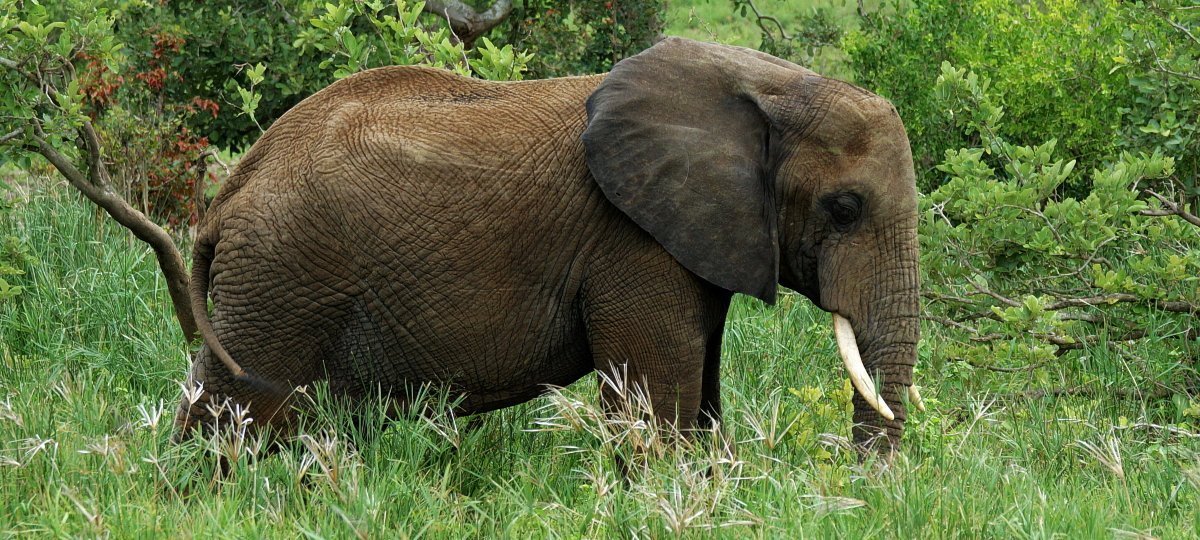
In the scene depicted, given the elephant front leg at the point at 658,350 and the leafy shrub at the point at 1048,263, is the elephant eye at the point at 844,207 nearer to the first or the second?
the elephant front leg at the point at 658,350

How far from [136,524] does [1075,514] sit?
271cm

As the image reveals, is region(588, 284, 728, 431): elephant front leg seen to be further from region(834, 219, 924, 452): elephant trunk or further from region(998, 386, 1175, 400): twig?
region(998, 386, 1175, 400): twig

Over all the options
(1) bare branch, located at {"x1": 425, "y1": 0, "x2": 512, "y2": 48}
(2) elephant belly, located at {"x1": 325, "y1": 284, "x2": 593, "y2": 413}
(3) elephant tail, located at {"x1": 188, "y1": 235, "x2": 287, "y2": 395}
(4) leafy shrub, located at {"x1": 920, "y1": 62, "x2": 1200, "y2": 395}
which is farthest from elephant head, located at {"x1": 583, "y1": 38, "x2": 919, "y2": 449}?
(1) bare branch, located at {"x1": 425, "y1": 0, "x2": 512, "y2": 48}

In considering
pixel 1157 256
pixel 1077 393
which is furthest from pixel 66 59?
pixel 1157 256

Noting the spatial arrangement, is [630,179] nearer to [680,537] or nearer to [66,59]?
[680,537]

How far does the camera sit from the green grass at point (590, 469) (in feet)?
13.9

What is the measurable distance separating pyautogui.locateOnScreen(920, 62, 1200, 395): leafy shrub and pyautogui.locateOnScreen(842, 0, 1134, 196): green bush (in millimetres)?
1375

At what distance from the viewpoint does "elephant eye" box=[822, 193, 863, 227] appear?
5.03 meters

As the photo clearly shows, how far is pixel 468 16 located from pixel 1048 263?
4.20 meters

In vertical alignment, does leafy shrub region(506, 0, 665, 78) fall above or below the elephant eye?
below

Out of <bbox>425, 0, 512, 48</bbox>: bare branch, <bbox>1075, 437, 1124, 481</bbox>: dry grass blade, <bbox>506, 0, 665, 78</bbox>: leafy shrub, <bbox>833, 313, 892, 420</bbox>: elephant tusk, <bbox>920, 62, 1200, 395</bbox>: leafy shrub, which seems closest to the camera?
<bbox>1075, 437, 1124, 481</bbox>: dry grass blade

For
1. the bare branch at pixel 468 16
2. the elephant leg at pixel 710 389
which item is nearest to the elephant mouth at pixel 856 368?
the elephant leg at pixel 710 389

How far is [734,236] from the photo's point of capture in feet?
16.5

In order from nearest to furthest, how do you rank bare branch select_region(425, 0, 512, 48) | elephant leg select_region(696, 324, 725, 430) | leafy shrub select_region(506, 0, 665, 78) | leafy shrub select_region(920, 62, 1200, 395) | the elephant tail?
the elephant tail
elephant leg select_region(696, 324, 725, 430)
leafy shrub select_region(920, 62, 1200, 395)
bare branch select_region(425, 0, 512, 48)
leafy shrub select_region(506, 0, 665, 78)
